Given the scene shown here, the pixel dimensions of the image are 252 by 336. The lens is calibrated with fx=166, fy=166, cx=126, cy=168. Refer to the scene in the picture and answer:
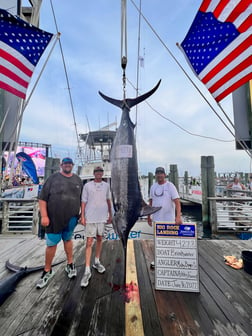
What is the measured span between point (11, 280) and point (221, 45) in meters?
3.80

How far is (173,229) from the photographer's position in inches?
81.3

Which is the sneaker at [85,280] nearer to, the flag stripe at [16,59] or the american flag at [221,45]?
the flag stripe at [16,59]

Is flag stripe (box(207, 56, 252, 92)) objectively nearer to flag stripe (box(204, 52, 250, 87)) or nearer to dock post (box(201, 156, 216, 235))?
flag stripe (box(204, 52, 250, 87))

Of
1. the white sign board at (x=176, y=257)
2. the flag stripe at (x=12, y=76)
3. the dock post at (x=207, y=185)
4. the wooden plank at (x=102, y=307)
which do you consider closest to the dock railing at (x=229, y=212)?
the dock post at (x=207, y=185)

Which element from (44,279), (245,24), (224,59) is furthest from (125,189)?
(245,24)

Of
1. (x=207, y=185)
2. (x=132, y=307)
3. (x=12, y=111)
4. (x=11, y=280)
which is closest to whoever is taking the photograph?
(x=132, y=307)

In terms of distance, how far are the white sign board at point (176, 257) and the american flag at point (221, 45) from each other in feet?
5.58

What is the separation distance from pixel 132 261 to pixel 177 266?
94 cm

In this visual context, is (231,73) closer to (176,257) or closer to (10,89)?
(176,257)

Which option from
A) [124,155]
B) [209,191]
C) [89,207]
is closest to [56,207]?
[89,207]

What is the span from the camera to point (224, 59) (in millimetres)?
1952

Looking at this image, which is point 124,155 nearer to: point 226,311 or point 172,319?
point 172,319

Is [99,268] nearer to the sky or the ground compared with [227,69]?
nearer to the ground

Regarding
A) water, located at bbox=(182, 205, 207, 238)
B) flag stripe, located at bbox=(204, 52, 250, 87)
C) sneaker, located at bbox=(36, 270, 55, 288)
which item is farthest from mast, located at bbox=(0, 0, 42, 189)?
water, located at bbox=(182, 205, 207, 238)
